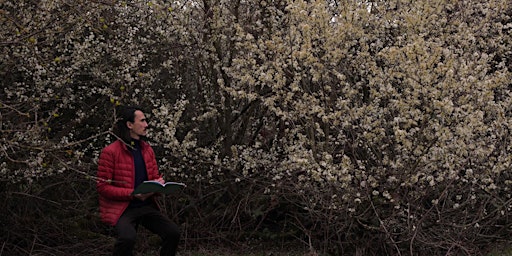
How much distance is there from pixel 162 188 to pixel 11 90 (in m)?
3.10

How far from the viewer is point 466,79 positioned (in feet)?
21.8

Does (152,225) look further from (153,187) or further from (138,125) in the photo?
(138,125)

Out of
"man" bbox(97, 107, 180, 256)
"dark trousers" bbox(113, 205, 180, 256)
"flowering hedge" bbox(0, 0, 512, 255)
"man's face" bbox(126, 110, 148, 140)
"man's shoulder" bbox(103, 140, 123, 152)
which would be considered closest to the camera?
"dark trousers" bbox(113, 205, 180, 256)

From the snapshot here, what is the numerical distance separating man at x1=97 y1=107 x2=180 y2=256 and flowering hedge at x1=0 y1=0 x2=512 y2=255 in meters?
0.91

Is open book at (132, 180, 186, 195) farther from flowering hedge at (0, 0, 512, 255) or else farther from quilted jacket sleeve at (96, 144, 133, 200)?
flowering hedge at (0, 0, 512, 255)

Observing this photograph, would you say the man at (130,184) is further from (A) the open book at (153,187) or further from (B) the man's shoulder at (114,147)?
(A) the open book at (153,187)

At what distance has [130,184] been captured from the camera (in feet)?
18.6

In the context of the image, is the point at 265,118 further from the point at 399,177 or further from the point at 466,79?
the point at 466,79

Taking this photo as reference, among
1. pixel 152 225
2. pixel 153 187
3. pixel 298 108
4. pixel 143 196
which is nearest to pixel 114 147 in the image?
pixel 143 196

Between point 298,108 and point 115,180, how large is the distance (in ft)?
7.97

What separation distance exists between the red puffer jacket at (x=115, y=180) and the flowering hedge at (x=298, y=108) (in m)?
0.89

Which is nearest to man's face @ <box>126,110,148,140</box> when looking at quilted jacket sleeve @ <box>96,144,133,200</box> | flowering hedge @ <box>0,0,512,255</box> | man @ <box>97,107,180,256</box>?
man @ <box>97,107,180,256</box>

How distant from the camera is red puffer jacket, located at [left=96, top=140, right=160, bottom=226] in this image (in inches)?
218

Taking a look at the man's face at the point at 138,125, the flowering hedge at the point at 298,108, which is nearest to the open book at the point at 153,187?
the man's face at the point at 138,125
